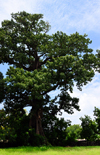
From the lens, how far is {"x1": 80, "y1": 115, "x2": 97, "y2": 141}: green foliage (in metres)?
22.3

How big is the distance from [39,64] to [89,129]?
11071mm

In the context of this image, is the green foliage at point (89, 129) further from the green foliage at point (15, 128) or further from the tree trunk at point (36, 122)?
the green foliage at point (15, 128)

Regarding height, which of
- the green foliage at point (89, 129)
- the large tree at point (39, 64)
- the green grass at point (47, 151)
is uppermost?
the large tree at point (39, 64)

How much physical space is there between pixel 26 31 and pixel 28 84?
8.94 m

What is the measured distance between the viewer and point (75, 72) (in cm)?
1720

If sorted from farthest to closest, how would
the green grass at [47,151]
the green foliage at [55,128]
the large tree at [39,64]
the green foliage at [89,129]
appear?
the green foliage at [89,129]
the green foliage at [55,128]
the large tree at [39,64]
the green grass at [47,151]

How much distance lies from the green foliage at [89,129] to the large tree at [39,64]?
104 inches

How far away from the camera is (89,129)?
22516 millimetres

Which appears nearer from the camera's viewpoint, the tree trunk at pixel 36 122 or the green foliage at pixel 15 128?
the green foliage at pixel 15 128

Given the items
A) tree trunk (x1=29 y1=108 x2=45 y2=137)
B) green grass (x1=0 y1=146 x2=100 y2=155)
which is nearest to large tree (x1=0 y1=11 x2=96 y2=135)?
tree trunk (x1=29 y1=108 x2=45 y2=137)

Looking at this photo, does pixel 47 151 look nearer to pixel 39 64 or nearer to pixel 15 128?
pixel 15 128

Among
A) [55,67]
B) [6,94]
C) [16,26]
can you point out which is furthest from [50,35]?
[6,94]

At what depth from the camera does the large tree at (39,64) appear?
54.9 feet

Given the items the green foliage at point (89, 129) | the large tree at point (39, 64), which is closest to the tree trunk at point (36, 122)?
the large tree at point (39, 64)
